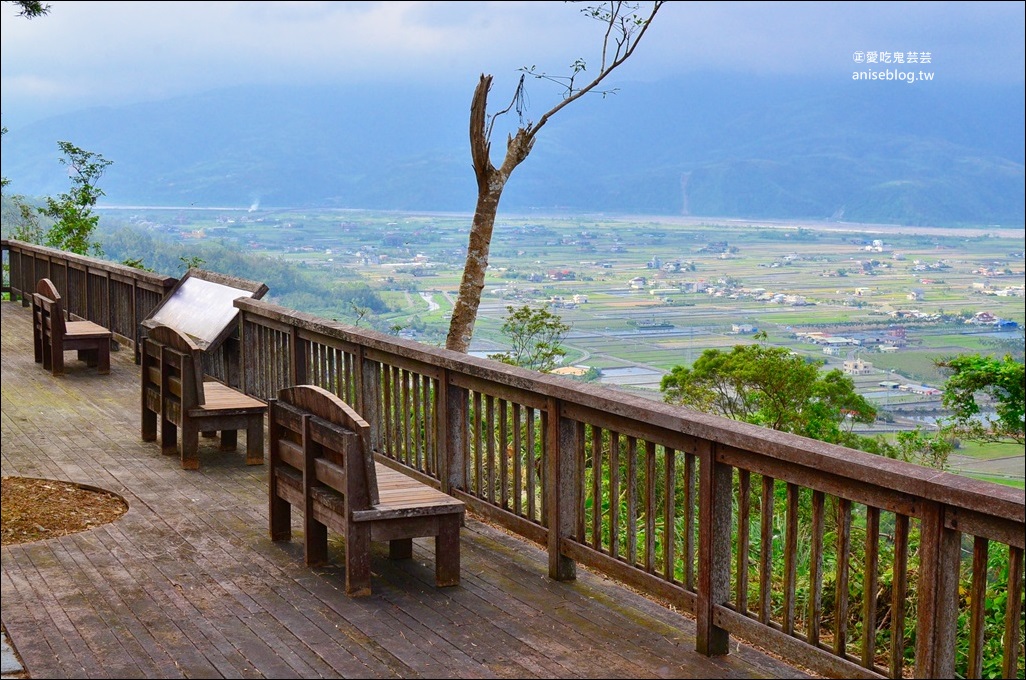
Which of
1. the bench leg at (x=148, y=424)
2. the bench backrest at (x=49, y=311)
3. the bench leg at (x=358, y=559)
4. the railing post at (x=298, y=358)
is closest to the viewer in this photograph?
the bench leg at (x=358, y=559)

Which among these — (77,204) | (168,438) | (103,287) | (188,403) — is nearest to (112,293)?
(103,287)

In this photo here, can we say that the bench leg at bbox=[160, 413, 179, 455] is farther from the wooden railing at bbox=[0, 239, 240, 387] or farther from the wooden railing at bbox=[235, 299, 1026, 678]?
the wooden railing at bbox=[0, 239, 240, 387]

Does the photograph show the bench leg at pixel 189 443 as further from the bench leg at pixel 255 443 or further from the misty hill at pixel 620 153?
the misty hill at pixel 620 153

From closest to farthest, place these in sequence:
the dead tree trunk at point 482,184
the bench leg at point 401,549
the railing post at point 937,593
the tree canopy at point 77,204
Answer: the railing post at point 937,593
the bench leg at point 401,549
the dead tree trunk at point 482,184
the tree canopy at point 77,204

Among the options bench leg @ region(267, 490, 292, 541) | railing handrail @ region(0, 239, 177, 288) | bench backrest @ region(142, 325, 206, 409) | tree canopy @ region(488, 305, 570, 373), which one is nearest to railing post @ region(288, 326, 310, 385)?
bench backrest @ region(142, 325, 206, 409)

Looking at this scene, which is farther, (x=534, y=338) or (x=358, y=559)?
(x=534, y=338)

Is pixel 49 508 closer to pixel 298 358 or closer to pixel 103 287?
pixel 298 358

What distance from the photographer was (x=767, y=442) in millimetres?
3869

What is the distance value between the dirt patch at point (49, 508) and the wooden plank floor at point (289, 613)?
5.5 inches

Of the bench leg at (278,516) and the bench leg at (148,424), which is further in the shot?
the bench leg at (148,424)

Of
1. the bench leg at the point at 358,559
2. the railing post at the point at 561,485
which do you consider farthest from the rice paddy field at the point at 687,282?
the bench leg at the point at 358,559

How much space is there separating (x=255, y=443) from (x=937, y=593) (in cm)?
518

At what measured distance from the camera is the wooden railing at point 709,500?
3355 millimetres

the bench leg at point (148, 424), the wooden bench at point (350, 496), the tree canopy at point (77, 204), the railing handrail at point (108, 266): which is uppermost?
the tree canopy at point (77, 204)
